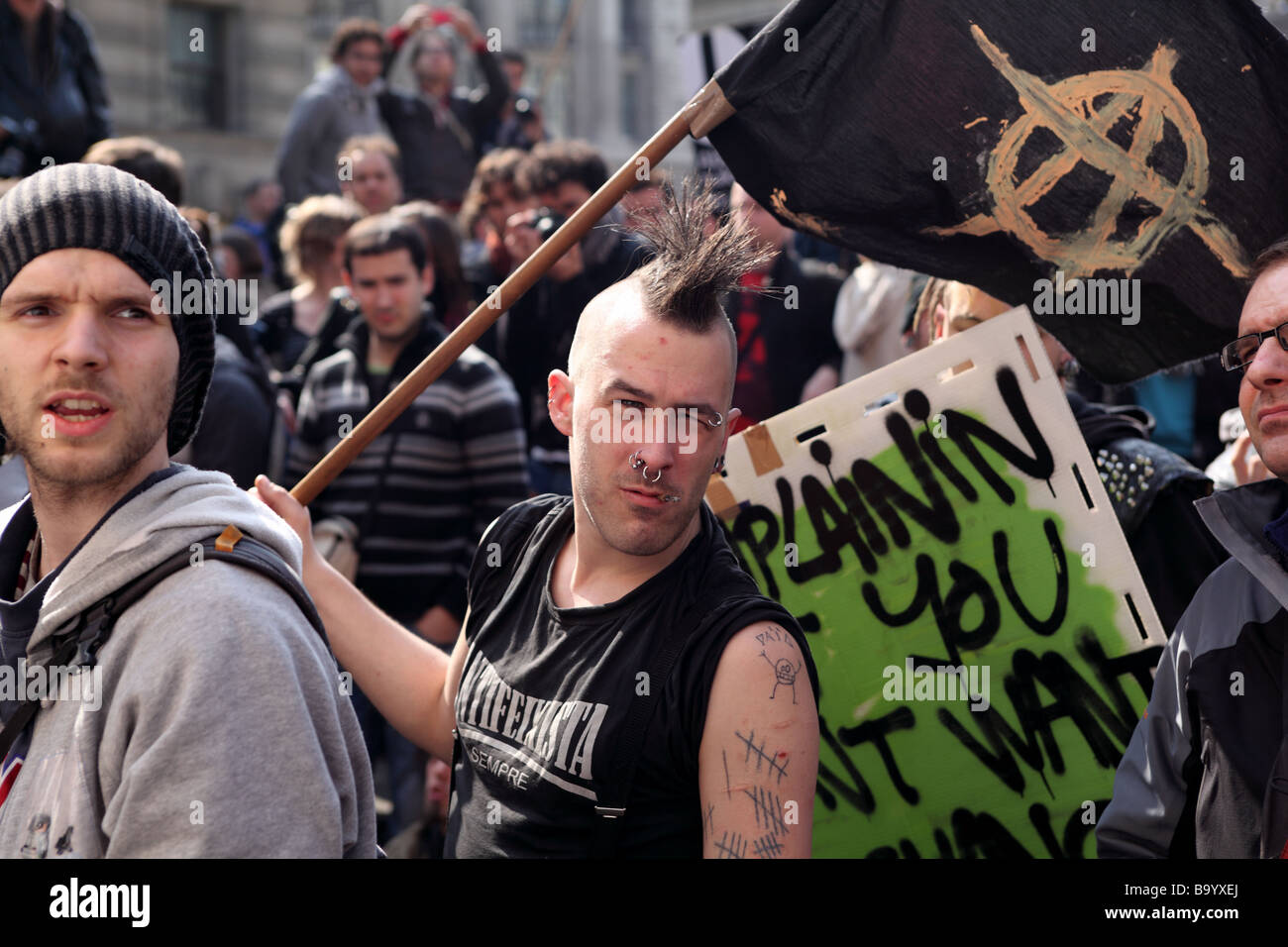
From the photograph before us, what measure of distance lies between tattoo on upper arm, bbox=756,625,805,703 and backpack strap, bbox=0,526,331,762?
79 cm

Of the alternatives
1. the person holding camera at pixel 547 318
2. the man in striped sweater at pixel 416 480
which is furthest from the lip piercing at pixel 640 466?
the person holding camera at pixel 547 318

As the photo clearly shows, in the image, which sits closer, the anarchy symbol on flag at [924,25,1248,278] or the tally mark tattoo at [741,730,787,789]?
the tally mark tattoo at [741,730,787,789]

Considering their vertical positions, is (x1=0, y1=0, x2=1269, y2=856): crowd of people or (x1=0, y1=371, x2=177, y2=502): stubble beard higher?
(x1=0, y1=0, x2=1269, y2=856): crowd of people

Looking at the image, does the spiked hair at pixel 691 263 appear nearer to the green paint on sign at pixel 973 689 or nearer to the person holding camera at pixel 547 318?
the green paint on sign at pixel 973 689

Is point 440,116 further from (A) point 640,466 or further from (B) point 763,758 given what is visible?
(B) point 763,758

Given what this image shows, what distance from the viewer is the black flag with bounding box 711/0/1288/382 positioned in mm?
3309

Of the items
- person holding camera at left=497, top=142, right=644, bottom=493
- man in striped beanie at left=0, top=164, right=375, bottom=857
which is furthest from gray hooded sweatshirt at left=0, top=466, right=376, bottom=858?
person holding camera at left=497, top=142, right=644, bottom=493

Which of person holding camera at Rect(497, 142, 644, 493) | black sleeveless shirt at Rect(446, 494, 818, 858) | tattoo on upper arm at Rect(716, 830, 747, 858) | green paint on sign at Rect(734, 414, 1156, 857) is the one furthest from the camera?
person holding camera at Rect(497, 142, 644, 493)

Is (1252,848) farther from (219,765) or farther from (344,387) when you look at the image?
(344,387)

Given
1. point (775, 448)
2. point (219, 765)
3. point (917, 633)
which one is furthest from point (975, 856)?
point (219, 765)

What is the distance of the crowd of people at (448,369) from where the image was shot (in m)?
4.29

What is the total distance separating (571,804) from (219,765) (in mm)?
761

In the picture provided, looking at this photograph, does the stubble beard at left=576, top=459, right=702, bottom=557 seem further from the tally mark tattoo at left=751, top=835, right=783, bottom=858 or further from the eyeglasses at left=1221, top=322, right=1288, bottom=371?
the eyeglasses at left=1221, top=322, right=1288, bottom=371

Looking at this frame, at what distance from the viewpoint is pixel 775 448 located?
3674 millimetres
